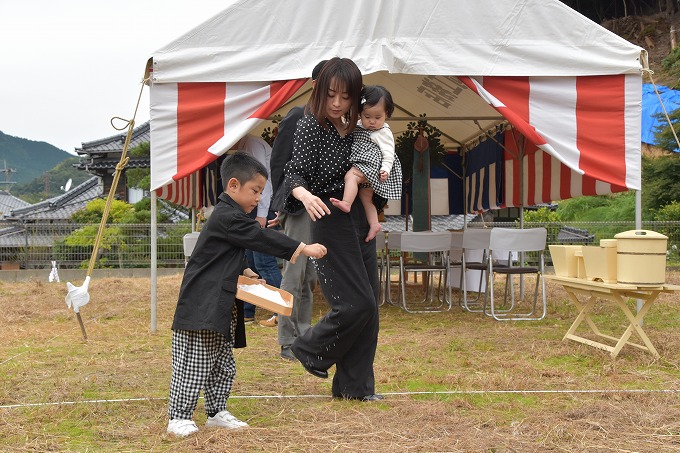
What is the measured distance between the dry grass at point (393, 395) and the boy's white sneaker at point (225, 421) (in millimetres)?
87

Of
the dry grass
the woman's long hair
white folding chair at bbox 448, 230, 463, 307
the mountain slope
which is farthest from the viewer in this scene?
the mountain slope

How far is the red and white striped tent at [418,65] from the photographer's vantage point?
5.69 metres

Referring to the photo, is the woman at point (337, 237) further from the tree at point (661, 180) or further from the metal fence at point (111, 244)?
the tree at point (661, 180)

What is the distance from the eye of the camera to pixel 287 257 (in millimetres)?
2820

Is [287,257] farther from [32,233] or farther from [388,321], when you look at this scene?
[32,233]

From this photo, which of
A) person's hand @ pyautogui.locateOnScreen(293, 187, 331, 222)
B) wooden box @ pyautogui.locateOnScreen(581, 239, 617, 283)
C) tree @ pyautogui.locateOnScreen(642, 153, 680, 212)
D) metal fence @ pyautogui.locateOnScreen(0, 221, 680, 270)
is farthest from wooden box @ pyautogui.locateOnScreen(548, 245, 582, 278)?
tree @ pyautogui.locateOnScreen(642, 153, 680, 212)

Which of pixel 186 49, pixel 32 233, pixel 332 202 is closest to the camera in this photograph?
pixel 332 202

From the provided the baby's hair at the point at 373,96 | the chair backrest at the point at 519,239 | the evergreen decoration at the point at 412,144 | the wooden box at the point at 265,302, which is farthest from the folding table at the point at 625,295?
the evergreen decoration at the point at 412,144

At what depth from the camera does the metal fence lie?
15672 mm

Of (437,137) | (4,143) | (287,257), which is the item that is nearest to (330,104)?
(287,257)

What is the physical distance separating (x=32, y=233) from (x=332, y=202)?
14.5 meters

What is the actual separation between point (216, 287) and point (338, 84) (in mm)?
965

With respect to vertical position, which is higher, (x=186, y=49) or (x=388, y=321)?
(x=186, y=49)

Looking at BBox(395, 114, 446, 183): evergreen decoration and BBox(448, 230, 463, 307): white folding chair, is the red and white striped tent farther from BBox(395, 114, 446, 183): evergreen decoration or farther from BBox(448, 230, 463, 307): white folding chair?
BBox(395, 114, 446, 183): evergreen decoration
